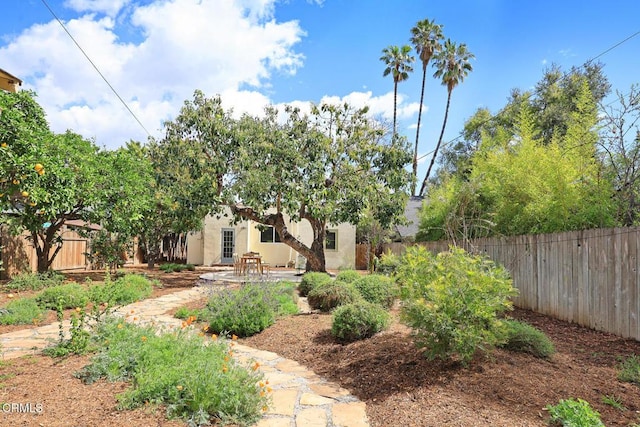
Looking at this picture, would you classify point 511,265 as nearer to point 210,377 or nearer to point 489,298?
point 489,298

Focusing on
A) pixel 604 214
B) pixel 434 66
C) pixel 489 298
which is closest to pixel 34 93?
pixel 489 298

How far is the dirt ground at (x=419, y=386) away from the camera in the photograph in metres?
2.82

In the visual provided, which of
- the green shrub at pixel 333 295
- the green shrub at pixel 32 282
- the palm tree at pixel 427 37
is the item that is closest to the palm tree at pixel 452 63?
the palm tree at pixel 427 37

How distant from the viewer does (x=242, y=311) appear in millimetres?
5895

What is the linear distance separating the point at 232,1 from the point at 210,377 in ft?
25.6

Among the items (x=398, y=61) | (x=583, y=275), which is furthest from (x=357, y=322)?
(x=398, y=61)

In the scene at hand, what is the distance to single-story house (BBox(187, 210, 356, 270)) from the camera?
19.6 meters

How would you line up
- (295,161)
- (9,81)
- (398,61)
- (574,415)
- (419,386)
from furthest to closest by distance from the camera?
1. (398,61)
2. (295,161)
3. (9,81)
4. (419,386)
5. (574,415)

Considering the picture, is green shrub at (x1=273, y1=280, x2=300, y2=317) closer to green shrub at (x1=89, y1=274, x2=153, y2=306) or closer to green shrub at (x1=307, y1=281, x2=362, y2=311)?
green shrub at (x1=307, y1=281, x2=362, y2=311)

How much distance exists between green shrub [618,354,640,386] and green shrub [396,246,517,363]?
3.75 feet

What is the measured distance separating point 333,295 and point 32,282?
7.34 meters

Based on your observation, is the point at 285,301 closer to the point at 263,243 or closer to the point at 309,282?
the point at 309,282

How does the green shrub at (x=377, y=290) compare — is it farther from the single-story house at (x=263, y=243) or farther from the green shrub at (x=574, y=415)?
the single-story house at (x=263, y=243)

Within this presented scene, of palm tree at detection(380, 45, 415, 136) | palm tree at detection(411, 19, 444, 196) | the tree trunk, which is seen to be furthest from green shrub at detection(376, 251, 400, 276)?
palm tree at detection(380, 45, 415, 136)
